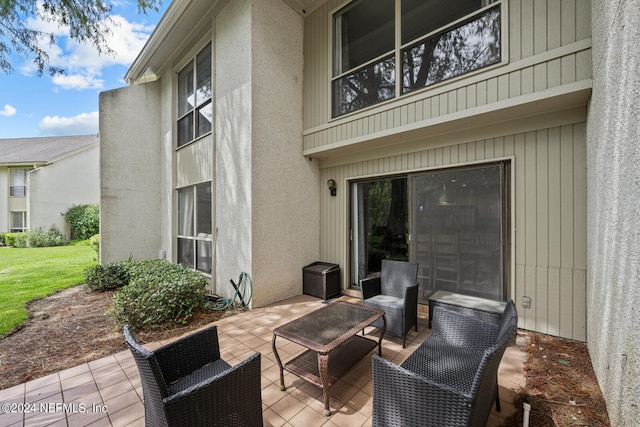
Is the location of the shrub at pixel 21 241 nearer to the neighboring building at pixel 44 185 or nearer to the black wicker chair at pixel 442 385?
the neighboring building at pixel 44 185

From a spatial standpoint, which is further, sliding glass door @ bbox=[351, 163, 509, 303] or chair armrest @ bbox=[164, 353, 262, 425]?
sliding glass door @ bbox=[351, 163, 509, 303]

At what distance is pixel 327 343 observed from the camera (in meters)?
2.28

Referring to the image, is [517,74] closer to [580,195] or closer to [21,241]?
[580,195]

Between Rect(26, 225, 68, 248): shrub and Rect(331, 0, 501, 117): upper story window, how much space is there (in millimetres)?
17714

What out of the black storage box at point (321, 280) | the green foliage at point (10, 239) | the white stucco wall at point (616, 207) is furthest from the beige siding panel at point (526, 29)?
the green foliage at point (10, 239)

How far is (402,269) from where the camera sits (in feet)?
12.9

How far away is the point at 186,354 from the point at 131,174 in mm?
6962

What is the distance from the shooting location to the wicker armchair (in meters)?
3.26

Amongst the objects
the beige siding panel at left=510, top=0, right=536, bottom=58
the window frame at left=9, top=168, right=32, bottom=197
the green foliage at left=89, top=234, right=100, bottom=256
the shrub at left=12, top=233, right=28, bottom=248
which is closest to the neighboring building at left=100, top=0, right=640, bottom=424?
the beige siding panel at left=510, top=0, right=536, bottom=58

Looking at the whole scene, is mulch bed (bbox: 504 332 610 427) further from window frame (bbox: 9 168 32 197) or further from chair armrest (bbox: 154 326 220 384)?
window frame (bbox: 9 168 32 197)

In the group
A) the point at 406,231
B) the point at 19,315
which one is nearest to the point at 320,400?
the point at 406,231

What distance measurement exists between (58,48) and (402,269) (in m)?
6.50

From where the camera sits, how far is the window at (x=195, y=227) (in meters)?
5.82

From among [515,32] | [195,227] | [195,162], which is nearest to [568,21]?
[515,32]
